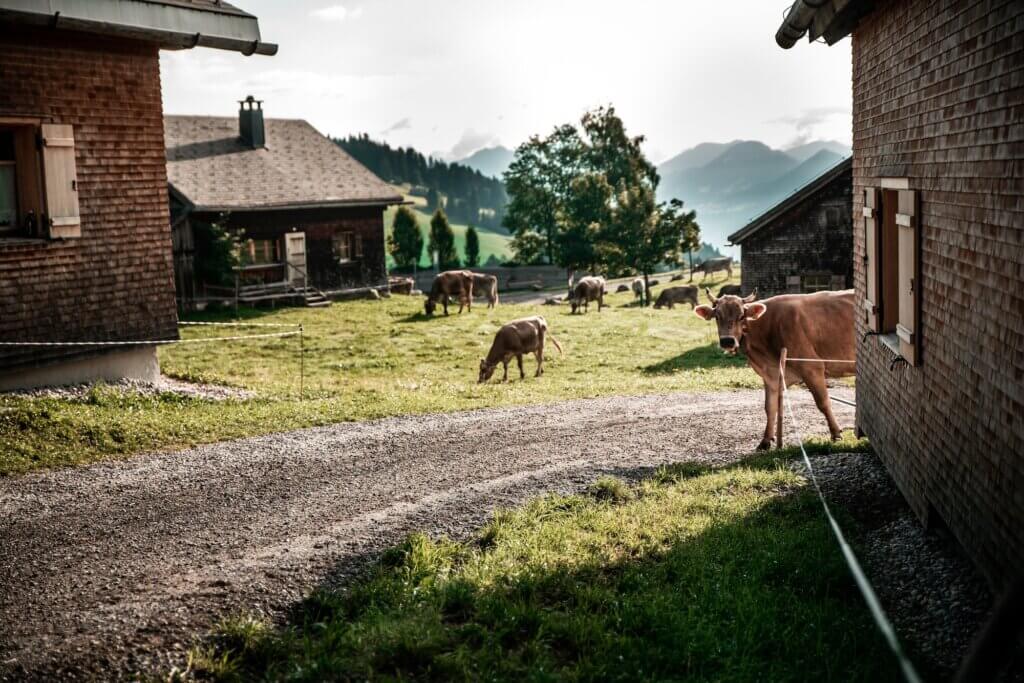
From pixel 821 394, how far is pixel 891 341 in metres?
3.12

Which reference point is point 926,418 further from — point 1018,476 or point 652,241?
point 652,241

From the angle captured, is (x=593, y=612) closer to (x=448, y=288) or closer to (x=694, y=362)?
(x=694, y=362)

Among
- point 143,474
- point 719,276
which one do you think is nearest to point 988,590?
point 143,474

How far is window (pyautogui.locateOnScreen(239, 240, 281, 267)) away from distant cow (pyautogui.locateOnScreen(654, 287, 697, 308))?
17055 mm

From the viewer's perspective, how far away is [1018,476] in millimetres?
5488

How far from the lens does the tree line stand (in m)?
52.4

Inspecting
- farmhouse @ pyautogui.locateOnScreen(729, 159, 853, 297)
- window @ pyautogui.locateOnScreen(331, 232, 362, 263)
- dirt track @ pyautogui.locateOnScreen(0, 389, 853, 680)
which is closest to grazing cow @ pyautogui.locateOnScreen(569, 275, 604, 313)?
farmhouse @ pyautogui.locateOnScreen(729, 159, 853, 297)

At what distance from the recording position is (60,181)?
46.7 ft

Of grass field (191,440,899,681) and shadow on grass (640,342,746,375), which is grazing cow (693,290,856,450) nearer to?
grass field (191,440,899,681)

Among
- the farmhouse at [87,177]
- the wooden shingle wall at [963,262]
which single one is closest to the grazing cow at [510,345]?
the farmhouse at [87,177]

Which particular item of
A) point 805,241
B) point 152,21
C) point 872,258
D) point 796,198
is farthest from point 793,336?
point 805,241

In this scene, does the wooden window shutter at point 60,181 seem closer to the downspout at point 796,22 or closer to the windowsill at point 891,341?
the downspout at point 796,22

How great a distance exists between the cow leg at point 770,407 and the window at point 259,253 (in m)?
27.8

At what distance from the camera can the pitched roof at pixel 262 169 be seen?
3619 centimetres
